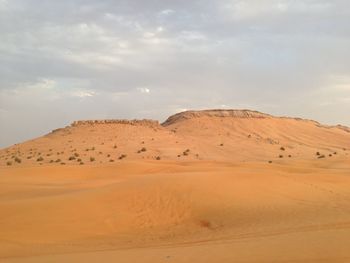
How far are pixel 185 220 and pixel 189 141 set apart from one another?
3489cm

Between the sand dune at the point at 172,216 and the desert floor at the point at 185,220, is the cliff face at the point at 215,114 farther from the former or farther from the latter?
the desert floor at the point at 185,220

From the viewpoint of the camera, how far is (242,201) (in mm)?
17328

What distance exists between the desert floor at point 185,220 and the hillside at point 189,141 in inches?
778

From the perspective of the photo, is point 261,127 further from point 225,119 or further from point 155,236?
point 155,236

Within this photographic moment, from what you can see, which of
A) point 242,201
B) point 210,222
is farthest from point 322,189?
point 210,222

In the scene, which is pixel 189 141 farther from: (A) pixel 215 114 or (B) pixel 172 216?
(B) pixel 172 216

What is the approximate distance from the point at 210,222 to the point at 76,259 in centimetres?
634

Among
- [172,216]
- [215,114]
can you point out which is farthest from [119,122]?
[172,216]

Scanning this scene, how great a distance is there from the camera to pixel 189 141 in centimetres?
5059

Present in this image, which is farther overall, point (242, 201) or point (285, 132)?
point (285, 132)

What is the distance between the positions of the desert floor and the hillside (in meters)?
19.8

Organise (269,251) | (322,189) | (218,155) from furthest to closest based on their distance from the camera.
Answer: (218,155), (322,189), (269,251)

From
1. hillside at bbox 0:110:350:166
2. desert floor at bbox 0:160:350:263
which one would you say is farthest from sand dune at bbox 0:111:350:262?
hillside at bbox 0:110:350:166

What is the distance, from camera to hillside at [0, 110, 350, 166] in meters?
42.4
